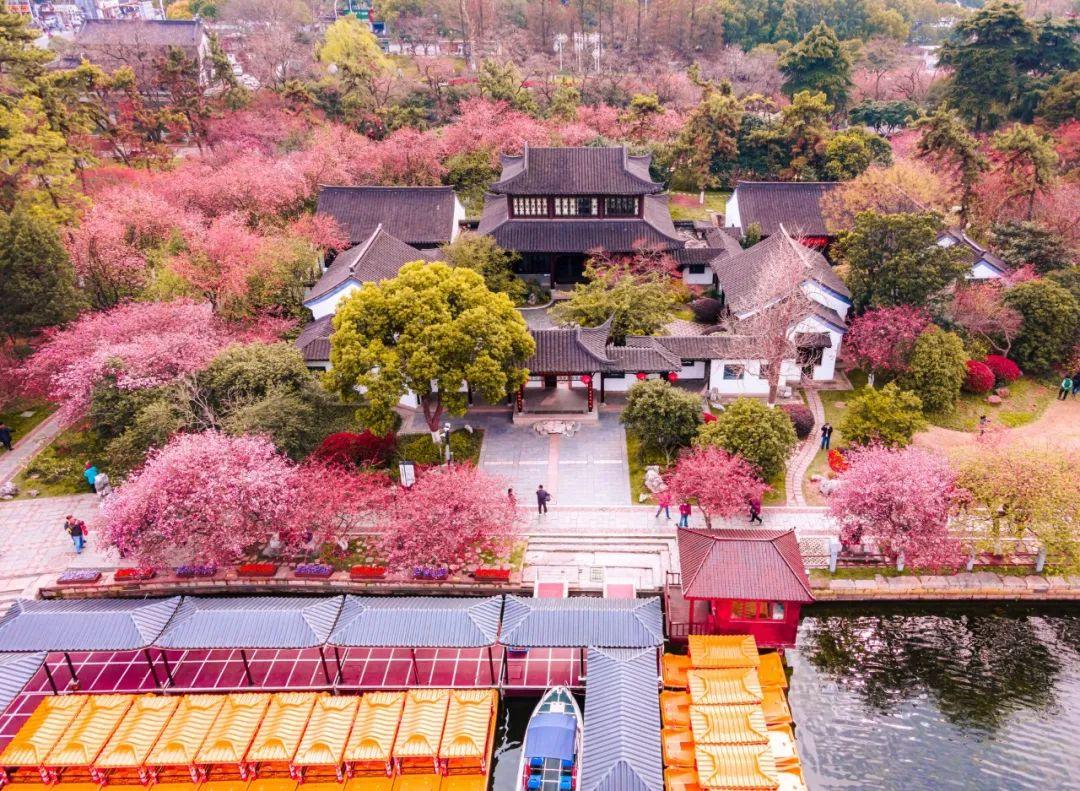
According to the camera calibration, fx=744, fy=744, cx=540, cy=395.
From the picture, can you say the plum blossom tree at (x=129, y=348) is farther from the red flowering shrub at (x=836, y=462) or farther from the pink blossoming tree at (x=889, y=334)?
the pink blossoming tree at (x=889, y=334)

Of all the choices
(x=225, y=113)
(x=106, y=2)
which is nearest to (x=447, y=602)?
(x=225, y=113)

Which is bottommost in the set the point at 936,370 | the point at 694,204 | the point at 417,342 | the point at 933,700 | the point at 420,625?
the point at 933,700

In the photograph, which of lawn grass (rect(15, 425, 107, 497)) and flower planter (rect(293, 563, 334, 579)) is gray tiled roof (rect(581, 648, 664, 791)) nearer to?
flower planter (rect(293, 563, 334, 579))

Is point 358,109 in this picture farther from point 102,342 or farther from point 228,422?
point 228,422

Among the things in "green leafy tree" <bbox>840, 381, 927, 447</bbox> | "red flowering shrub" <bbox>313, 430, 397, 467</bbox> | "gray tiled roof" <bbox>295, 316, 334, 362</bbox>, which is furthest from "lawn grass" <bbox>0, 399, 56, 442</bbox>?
"green leafy tree" <bbox>840, 381, 927, 447</bbox>

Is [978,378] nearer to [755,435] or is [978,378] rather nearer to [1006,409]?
[1006,409]

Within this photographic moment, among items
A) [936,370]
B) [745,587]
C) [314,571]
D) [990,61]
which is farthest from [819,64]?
[314,571]
